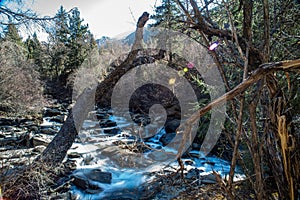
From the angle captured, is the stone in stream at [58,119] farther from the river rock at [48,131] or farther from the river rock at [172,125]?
the river rock at [172,125]

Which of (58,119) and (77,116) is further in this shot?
(58,119)

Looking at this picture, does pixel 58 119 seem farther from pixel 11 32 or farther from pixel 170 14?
pixel 170 14

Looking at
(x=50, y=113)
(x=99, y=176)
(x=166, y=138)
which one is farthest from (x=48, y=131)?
(x=166, y=138)

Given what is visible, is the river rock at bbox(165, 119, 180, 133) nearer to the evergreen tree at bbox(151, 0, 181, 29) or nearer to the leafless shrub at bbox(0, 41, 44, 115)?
the leafless shrub at bbox(0, 41, 44, 115)

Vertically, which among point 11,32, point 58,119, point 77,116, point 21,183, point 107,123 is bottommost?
point 107,123

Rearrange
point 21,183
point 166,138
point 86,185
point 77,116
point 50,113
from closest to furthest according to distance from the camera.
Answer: point 21,183, point 86,185, point 77,116, point 166,138, point 50,113

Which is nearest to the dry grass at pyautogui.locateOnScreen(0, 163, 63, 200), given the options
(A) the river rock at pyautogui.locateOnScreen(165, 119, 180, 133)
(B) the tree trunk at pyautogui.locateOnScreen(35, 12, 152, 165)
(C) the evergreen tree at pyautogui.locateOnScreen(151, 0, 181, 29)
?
(B) the tree trunk at pyautogui.locateOnScreen(35, 12, 152, 165)

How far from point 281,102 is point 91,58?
16.8 metres

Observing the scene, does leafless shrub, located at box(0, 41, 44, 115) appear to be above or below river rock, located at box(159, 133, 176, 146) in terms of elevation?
above

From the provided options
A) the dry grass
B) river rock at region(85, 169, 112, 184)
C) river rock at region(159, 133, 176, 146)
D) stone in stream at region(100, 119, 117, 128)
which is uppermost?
the dry grass

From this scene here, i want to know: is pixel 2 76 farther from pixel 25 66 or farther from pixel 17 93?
pixel 25 66

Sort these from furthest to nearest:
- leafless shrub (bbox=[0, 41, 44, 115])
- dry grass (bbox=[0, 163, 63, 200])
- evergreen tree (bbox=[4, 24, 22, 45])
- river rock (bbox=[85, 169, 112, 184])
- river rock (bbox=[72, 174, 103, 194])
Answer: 1. leafless shrub (bbox=[0, 41, 44, 115])
2. evergreen tree (bbox=[4, 24, 22, 45])
3. river rock (bbox=[85, 169, 112, 184])
4. river rock (bbox=[72, 174, 103, 194])
5. dry grass (bbox=[0, 163, 63, 200])

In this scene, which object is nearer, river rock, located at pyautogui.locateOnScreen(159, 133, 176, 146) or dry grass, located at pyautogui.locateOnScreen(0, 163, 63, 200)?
dry grass, located at pyautogui.locateOnScreen(0, 163, 63, 200)

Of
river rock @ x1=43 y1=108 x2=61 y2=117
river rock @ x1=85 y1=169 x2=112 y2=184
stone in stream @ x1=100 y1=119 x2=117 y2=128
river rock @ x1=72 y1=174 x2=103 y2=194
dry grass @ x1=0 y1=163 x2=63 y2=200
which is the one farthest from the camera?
river rock @ x1=43 y1=108 x2=61 y2=117
